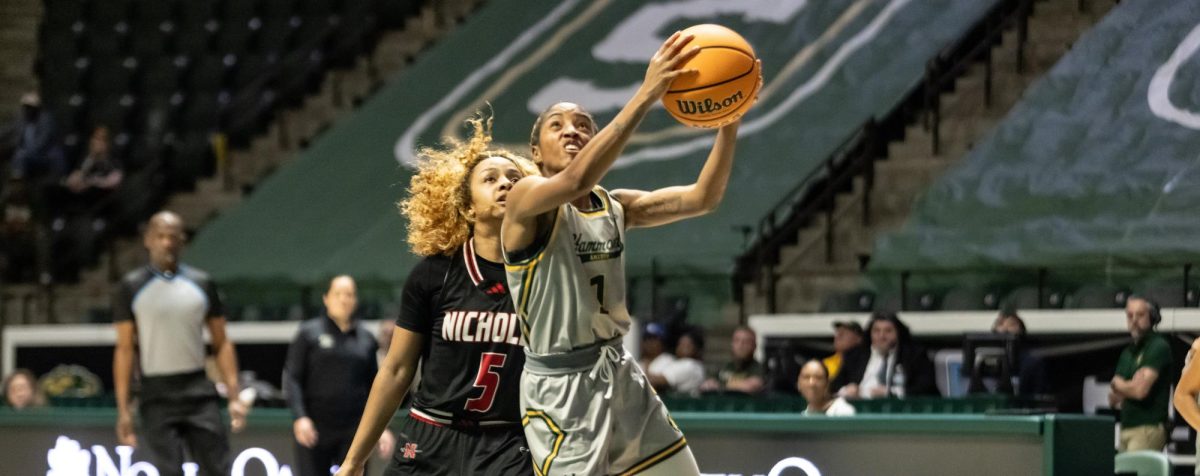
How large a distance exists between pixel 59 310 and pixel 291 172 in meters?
2.91

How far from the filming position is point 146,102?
1959 cm

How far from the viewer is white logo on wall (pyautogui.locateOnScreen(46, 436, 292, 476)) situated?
9.48 meters

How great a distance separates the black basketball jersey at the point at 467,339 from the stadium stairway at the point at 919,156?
887 centimetres

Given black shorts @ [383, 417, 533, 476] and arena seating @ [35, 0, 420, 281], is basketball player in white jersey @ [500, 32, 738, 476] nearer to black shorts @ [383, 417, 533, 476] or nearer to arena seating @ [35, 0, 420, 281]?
black shorts @ [383, 417, 533, 476]

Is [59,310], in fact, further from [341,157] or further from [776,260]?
[776,260]

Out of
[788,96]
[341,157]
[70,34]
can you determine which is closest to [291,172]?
[341,157]

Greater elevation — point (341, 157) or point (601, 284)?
point (341, 157)

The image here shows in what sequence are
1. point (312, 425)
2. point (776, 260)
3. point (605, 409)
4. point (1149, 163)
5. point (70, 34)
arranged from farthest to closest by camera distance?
point (70, 34) → point (776, 260) → point (1149, 163) → point (312, 425) → point (605, 409)

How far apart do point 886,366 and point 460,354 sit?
529 cm

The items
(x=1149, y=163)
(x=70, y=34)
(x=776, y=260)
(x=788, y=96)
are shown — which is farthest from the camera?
(x=70, y=34)

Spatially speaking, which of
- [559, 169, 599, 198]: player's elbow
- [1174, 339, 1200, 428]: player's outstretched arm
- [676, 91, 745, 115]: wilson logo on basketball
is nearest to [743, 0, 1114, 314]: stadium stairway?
[1174, 339, 1200, 428]: player's outstretched arm

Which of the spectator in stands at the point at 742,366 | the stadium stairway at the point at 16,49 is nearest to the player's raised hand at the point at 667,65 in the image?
the spectator in stands at the point at 742,366

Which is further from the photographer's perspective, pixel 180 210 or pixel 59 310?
pixel 180 210

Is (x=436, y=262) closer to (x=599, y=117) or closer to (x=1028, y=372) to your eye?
(x=1028, y=372)
